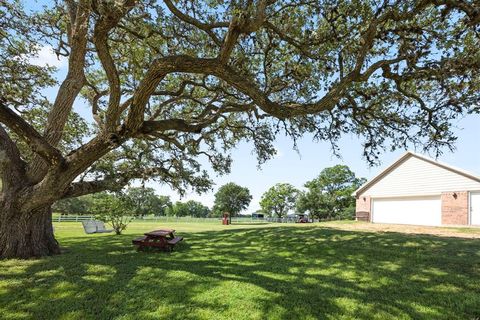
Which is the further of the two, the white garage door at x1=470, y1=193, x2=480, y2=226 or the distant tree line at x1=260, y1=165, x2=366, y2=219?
the distant tree line at x1=260, y1=165, x2=366, y2=219

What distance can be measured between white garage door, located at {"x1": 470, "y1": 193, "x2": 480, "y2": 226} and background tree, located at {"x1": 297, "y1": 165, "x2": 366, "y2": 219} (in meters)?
27.2

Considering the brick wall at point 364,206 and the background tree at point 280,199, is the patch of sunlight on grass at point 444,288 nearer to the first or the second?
the brick wall at point 364,206

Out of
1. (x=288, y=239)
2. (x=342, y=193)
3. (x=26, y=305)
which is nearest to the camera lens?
(x=26, y=305)

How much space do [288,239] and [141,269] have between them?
5.70 meters

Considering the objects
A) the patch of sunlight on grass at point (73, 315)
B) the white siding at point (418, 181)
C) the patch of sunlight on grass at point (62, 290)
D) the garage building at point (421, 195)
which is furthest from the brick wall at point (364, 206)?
the patch of sunlight on grass at point (73, 315)

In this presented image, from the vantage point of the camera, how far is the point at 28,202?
7.51m

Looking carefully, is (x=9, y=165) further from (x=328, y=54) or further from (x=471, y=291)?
(x=471, y=291)

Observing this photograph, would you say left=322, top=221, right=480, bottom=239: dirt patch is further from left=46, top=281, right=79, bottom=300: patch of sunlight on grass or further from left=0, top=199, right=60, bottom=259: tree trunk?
left=0, top=199, right=60, bottom=259: tree trunk

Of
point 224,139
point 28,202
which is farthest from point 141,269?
point 224,139

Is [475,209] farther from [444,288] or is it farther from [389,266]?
[444,288]

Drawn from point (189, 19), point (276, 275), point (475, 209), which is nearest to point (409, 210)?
point (475, 209)

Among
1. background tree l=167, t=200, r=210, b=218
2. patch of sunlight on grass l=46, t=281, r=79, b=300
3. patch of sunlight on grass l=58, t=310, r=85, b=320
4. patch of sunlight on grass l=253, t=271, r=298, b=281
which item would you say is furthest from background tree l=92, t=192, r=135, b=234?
background tree l=167, t=200, r=210, b=218

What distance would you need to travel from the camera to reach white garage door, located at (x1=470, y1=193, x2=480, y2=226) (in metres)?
17.4

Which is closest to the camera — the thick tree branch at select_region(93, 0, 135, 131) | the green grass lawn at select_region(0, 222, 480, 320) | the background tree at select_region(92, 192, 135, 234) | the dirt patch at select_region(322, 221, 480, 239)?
the green grass lawn at select_region(0, 222, 480, 320)
